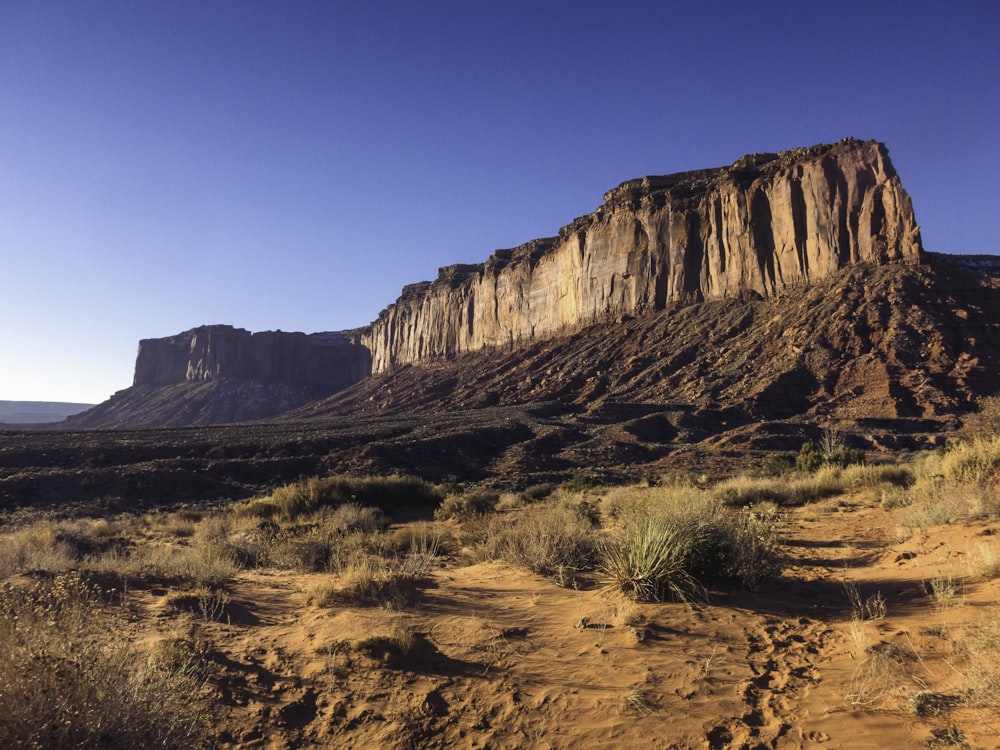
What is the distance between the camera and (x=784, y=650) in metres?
4.32

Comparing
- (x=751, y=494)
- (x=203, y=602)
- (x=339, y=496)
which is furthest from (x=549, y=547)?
(x=339, y=496)

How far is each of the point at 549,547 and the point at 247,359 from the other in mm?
117234

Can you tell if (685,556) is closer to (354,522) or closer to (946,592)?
(946,592)

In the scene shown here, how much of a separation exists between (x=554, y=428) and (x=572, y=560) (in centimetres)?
2759

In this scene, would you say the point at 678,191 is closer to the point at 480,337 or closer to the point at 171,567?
the point at 480,337

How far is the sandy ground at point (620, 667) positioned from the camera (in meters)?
3.38

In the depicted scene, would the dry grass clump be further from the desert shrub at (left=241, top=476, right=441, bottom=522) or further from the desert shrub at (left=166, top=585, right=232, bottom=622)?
the desert shrub at (left=241, top=476, right=441, bottom=522)

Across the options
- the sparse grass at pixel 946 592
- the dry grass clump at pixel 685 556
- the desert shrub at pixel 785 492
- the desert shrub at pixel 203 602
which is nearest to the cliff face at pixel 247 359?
the desert shrub at pixel 785 492

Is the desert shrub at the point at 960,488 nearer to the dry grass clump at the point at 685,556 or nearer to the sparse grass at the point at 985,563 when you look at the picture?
the sparse grass at the point at 985,563

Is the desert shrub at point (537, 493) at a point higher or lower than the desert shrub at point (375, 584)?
lower

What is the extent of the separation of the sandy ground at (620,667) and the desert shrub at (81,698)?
67 centimetres

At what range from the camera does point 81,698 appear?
268 cm

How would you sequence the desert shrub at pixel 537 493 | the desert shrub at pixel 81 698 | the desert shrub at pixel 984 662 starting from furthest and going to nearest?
the desert shrub at pixel 537 493 → the desert shrub at pixel 984 662 → the desert shrub at pixel 81 698

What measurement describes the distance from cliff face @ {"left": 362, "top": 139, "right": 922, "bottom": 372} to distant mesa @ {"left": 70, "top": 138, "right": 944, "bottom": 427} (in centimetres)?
13
